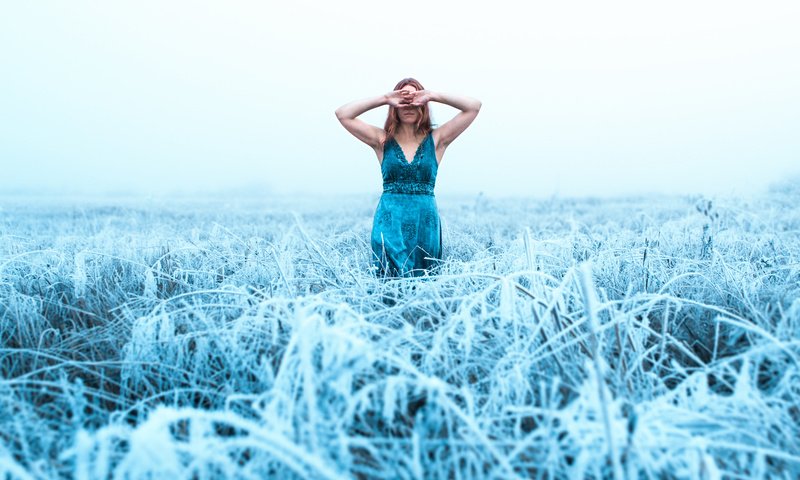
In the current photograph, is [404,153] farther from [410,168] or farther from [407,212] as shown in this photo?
[407,212]

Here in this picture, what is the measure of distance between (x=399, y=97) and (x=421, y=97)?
13 centimetres

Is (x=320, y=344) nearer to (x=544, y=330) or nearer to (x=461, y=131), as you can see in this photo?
(x=544, y=330)

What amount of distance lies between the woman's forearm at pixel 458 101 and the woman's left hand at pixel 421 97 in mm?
37

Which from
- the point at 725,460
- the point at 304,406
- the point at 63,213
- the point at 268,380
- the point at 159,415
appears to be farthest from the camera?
the point at 63,213

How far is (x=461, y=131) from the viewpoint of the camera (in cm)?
313

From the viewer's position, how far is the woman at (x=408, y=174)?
2963mm

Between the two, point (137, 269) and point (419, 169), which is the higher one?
point (419, 169)

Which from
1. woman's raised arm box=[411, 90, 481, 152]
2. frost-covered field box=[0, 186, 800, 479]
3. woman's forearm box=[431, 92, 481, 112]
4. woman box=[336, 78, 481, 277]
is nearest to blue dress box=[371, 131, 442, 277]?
woman box=[336, 78, 481, 277]

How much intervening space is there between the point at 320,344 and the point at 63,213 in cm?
915

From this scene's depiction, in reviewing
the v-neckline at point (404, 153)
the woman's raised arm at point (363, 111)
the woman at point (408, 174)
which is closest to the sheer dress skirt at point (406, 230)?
the woman at point (408, 174)

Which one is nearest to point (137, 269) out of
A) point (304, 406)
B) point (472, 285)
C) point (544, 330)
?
point (472, 285)

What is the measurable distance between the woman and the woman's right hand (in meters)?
0.07

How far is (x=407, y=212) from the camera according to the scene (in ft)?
9.82

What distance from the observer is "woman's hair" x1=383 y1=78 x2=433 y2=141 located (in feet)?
9.73
